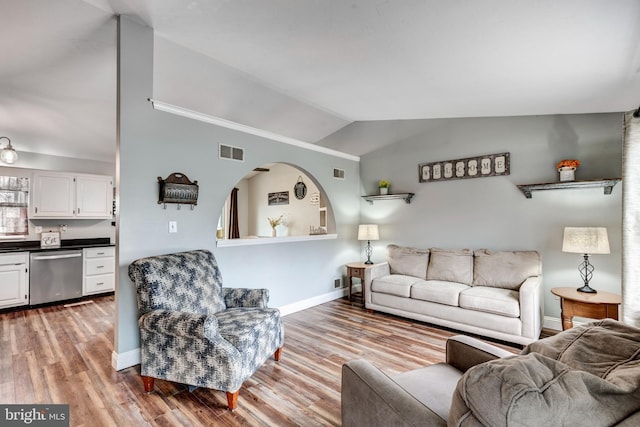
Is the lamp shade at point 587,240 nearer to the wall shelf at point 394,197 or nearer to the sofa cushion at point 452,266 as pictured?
the sofa cushion at point 452,266

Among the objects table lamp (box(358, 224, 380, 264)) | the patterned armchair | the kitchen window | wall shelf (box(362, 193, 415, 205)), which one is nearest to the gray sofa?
the patterned armchair

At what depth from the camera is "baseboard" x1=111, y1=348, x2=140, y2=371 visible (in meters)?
2.57

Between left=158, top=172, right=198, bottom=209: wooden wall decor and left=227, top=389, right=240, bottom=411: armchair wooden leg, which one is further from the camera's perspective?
left=158, top=172, right=198, bottom=209: wooden wall decor

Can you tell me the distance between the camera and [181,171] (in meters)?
3.00

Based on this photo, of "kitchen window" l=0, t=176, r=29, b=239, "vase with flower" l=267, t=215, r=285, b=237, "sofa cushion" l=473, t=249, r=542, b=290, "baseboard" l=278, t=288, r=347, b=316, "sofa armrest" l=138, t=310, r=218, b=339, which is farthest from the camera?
"vase with flower" l=267, t=215, r=285, b=237

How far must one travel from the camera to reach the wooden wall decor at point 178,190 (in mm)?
2801

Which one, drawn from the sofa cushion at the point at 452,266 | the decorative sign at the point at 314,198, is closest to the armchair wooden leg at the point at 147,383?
the sofa cushion at the point at 452,266

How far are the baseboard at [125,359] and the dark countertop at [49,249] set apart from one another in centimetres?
300

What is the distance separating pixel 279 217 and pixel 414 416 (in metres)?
6.36

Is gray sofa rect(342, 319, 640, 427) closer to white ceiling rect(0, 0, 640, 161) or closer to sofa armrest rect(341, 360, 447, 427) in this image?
sofa armrest rect(341, 360, 447, 427)

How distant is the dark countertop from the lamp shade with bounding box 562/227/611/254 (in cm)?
651

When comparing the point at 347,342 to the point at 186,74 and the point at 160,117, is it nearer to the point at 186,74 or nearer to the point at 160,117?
the point at 160,117

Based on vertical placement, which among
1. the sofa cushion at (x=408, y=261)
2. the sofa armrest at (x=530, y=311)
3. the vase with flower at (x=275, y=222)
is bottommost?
the sofa armrest at (x=530, y=311)

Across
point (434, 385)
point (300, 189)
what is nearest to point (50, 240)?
point (300, 189)
